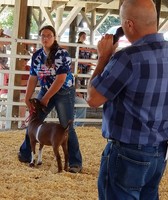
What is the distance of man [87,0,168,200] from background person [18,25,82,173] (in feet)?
8.02

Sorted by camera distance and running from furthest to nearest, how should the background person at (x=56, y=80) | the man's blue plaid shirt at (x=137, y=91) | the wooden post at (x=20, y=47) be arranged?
the wooden post at (x=20, y=47), the background person at (x=56, y=80), the man's blue plaid shirt at (x=137, y=91)

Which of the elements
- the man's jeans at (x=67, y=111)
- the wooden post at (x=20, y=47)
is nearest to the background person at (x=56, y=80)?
the man's jeans at (x=67, y=111)

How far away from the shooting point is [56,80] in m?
4.71

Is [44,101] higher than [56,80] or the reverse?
the reverse

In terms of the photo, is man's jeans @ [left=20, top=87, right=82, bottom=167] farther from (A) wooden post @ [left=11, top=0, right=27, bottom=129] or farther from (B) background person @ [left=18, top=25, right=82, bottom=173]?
(A) wooden post @ [left=11, top=0, right=27, bottom=129]

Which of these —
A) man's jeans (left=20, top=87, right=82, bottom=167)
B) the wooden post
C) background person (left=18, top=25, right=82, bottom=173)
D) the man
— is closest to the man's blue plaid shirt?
the man

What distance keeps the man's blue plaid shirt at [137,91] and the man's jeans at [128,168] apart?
0.05 metres

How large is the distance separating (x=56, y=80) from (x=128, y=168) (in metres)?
2.54

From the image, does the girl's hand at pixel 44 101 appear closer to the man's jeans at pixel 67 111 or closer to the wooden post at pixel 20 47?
the man's jeans at pixel 67 111

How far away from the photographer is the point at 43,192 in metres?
4.22

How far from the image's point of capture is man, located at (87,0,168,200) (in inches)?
86.9

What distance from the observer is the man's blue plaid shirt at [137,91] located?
2193mm

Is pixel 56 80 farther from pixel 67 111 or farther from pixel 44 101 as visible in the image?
pixel 67 111

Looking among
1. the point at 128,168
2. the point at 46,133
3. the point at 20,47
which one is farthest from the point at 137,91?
the point at 20,47
